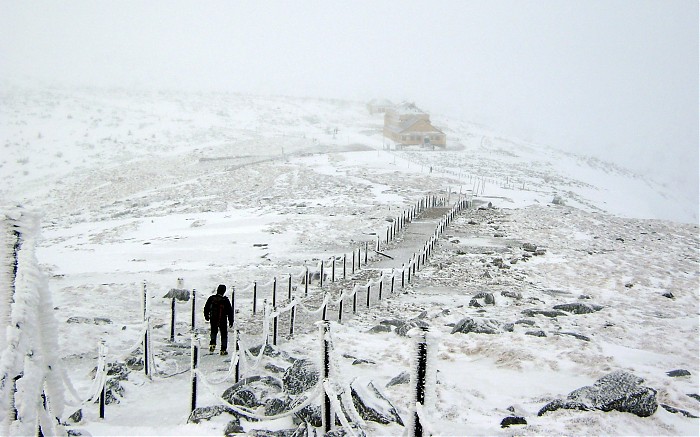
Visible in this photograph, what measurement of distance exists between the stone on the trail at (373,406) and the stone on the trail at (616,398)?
2174mm

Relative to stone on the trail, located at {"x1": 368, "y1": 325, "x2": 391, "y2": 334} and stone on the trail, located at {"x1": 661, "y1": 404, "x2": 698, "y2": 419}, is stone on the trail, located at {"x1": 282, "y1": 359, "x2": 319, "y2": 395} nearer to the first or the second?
stone on the trail, located at {"x1": 368, "y1": 325, "x2": 391, "y2": 334}

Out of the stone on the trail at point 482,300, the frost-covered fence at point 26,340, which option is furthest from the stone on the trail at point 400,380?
the stone on the trail at point 482,300

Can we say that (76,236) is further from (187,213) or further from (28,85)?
(28,85)

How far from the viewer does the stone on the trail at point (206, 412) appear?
23.1ft

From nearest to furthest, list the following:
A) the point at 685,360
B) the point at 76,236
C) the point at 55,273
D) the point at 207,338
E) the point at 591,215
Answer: the point at 685,360 < the point at 207,338 < the point at 55,273 < the point at 76,236 < the point at 591,215

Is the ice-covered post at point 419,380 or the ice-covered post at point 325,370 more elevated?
the ice-covered post at point 419,380

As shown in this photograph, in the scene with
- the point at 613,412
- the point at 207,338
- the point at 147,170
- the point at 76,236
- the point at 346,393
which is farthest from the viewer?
the point at 147,170

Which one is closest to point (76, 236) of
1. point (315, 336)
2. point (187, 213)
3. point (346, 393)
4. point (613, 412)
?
point (187, 213)

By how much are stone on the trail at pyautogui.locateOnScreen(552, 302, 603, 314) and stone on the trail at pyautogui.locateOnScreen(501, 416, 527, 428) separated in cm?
748

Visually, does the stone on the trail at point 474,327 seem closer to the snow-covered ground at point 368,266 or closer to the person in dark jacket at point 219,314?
the snow-covered ground at point 368,266

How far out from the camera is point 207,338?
37.0 ft

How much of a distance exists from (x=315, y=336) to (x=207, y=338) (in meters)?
2.42

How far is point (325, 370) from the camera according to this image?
257 inches

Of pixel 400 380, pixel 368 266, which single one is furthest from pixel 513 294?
pixel 400 380
